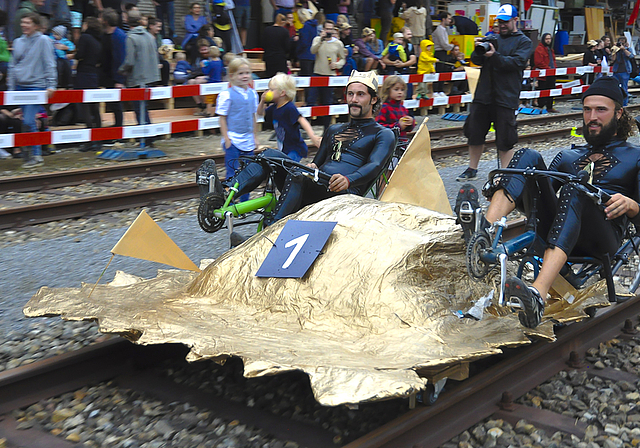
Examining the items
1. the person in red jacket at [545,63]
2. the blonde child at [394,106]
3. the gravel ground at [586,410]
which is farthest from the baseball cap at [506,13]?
the person in red jacket at [545,63]

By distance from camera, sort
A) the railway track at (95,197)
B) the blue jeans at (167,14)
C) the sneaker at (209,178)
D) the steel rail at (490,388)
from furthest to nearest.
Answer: the blue jeans at (167,14), the railway track at (95,197), the sneaker at (209,178), the steel rail at (490,388)

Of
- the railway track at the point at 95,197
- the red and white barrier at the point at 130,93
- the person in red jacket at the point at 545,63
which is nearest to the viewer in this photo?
the railway track at the point at 95,197

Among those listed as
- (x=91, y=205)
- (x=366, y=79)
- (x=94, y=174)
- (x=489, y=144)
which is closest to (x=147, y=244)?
(x=366, y=79)

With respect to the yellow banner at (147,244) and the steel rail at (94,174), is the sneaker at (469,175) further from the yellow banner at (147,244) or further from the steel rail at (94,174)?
the yellow banner at (147,244)

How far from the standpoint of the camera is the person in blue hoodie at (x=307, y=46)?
546 inches

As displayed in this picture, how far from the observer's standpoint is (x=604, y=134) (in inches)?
173

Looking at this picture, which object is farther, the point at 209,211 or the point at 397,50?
the point at 397,50

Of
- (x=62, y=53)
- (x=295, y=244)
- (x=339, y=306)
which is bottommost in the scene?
(x=339, y=306)

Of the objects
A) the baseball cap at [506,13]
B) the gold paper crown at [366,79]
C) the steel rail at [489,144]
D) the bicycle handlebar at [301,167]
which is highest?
the baseball cap at [506,13]

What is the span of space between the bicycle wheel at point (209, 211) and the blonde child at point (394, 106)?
8.90ft

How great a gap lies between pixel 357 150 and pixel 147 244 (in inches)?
68.9

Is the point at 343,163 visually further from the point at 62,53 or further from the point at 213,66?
the point at 213,66

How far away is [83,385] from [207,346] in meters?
0.91

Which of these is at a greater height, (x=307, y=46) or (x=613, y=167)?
(x=307, y=46)
